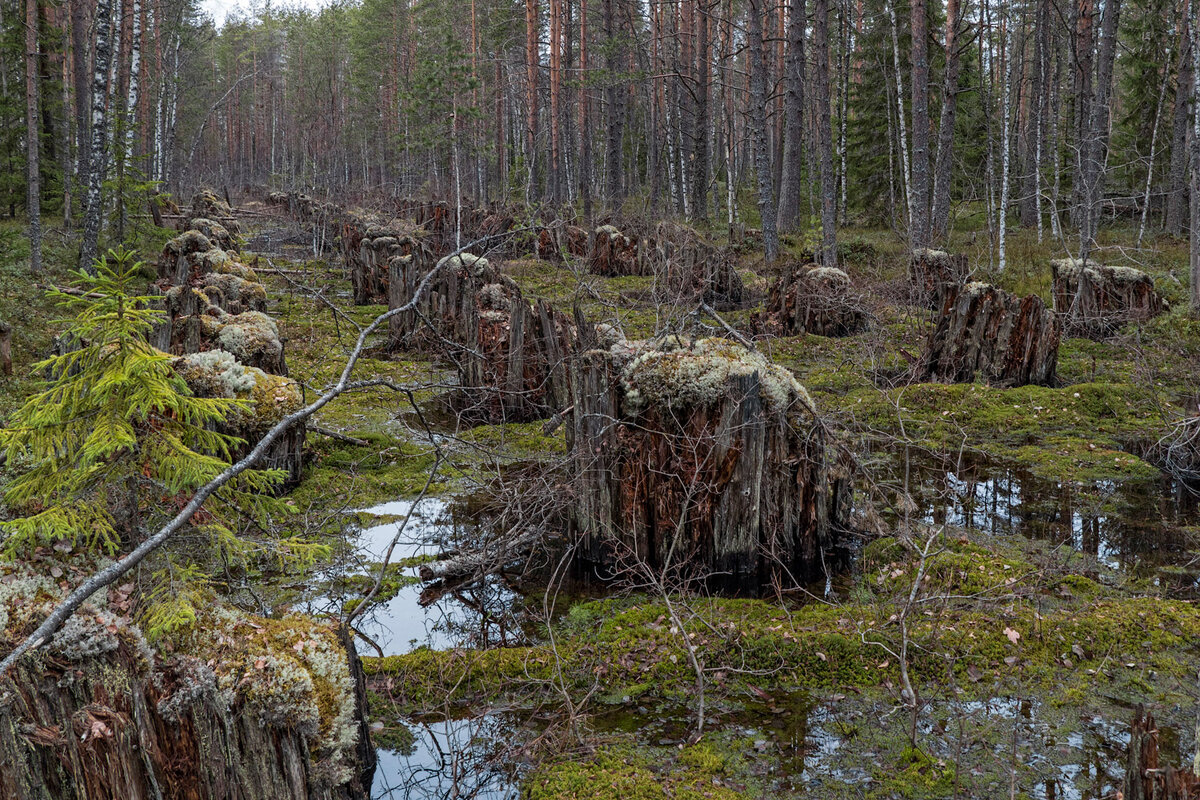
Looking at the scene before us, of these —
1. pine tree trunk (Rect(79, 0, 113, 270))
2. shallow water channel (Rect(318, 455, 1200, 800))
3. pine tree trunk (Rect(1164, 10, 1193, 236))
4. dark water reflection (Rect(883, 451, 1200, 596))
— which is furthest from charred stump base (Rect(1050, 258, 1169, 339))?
pine tree trunk (Rect(79, 0, 113, 270))

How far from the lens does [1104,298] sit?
12.6 metres

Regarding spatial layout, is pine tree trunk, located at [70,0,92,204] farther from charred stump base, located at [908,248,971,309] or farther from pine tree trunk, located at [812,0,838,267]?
charred stump base, located at [908,248,971,309]

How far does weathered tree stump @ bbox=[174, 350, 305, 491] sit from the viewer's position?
21.1 feet

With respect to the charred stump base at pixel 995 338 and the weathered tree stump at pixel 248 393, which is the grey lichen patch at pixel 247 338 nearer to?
the weathered tree stump at pixel 248 393

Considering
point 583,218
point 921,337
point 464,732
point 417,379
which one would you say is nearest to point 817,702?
point 464,732

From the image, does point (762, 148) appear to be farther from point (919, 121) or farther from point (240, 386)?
point (240, 386)

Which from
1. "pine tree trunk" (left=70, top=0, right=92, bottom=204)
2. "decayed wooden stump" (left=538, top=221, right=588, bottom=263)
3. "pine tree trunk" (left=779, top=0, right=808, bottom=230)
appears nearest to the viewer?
"pine tree trunk" (left=779, top=0, right=808, bottom=230)

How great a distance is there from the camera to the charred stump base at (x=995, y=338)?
994 cm

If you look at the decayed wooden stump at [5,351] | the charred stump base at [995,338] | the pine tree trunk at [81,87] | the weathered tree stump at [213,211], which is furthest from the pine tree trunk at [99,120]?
the charred stump base at [995,338]

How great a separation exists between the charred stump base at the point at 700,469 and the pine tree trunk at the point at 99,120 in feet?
33.8

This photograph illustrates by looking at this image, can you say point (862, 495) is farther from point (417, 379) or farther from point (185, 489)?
point (417, 379)

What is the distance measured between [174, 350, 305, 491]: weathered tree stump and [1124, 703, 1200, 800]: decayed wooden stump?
566 cm

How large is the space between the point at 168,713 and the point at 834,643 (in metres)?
3.31

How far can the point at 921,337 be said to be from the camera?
12305 mm
